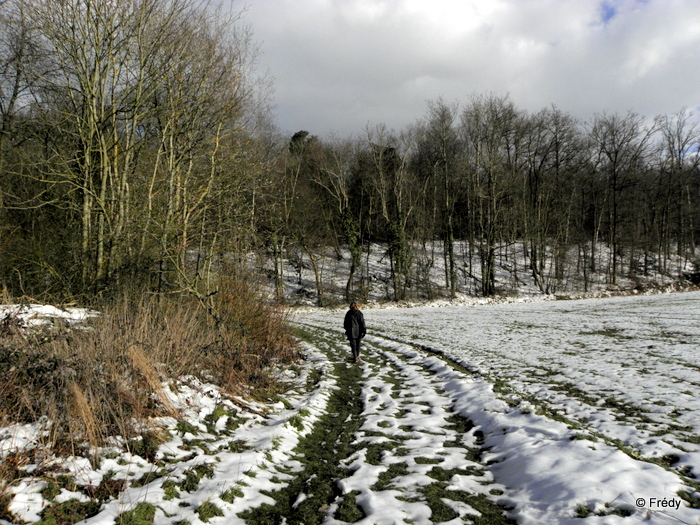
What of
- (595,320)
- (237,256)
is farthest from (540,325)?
(237,256)

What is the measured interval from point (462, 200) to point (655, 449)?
48159mm

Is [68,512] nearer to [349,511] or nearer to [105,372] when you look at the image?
[105,372]

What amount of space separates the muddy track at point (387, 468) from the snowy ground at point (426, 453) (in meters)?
0.02

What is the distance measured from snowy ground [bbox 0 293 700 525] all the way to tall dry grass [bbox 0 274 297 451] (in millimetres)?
352

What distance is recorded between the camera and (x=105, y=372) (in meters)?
5.84

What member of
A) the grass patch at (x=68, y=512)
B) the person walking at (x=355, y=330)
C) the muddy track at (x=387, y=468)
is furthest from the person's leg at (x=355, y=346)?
the grass patch at (x=68, y=512)

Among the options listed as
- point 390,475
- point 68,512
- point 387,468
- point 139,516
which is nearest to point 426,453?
point 387,468

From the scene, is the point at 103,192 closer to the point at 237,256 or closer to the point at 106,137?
the point at 106,137

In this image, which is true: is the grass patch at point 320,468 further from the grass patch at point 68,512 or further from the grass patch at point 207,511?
the grass patch at point 68,512

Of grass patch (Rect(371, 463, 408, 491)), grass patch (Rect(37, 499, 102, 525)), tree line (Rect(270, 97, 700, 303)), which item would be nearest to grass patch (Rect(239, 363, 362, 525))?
grass patch (Rect(371, 463, 408, 491))

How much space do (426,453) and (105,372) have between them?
4.47m

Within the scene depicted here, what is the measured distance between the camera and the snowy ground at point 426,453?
412 centimetres

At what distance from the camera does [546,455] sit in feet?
17.3

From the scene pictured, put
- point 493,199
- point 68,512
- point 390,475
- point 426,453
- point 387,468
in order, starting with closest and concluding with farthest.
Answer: point 68,512 < point 390,475 < point 387,468 < point 426,453 < point 493,199
